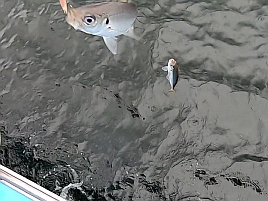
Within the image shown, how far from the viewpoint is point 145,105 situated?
3.65 m

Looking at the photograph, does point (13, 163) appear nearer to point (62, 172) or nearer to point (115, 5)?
point (62, 172)

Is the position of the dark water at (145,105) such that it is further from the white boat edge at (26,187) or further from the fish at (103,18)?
the fish at (103,18)

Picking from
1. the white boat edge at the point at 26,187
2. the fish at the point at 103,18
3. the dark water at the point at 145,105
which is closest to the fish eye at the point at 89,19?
the fish at the point at 103,18

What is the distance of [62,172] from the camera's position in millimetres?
3428

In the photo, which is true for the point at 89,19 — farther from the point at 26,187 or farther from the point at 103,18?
the point at 26,187

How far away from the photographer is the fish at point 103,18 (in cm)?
229

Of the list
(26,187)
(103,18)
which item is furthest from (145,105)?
(103,18)

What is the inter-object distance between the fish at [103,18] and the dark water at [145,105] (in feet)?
3.84

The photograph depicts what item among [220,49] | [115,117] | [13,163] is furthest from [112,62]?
[13,163]

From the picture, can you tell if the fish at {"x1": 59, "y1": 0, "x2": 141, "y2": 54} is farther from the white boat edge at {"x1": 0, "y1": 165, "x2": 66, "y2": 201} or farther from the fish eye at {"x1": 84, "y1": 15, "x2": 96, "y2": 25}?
the white boat edge at {"x1": 0, "y1": 165, "x2": 66, "y2": 201}

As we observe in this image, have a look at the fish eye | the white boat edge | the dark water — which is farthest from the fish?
the dark water

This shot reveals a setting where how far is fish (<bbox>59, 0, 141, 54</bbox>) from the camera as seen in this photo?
2291mm

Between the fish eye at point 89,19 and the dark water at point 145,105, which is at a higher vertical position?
the fish eye at point 89,19

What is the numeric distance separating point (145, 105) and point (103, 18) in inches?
55.8
